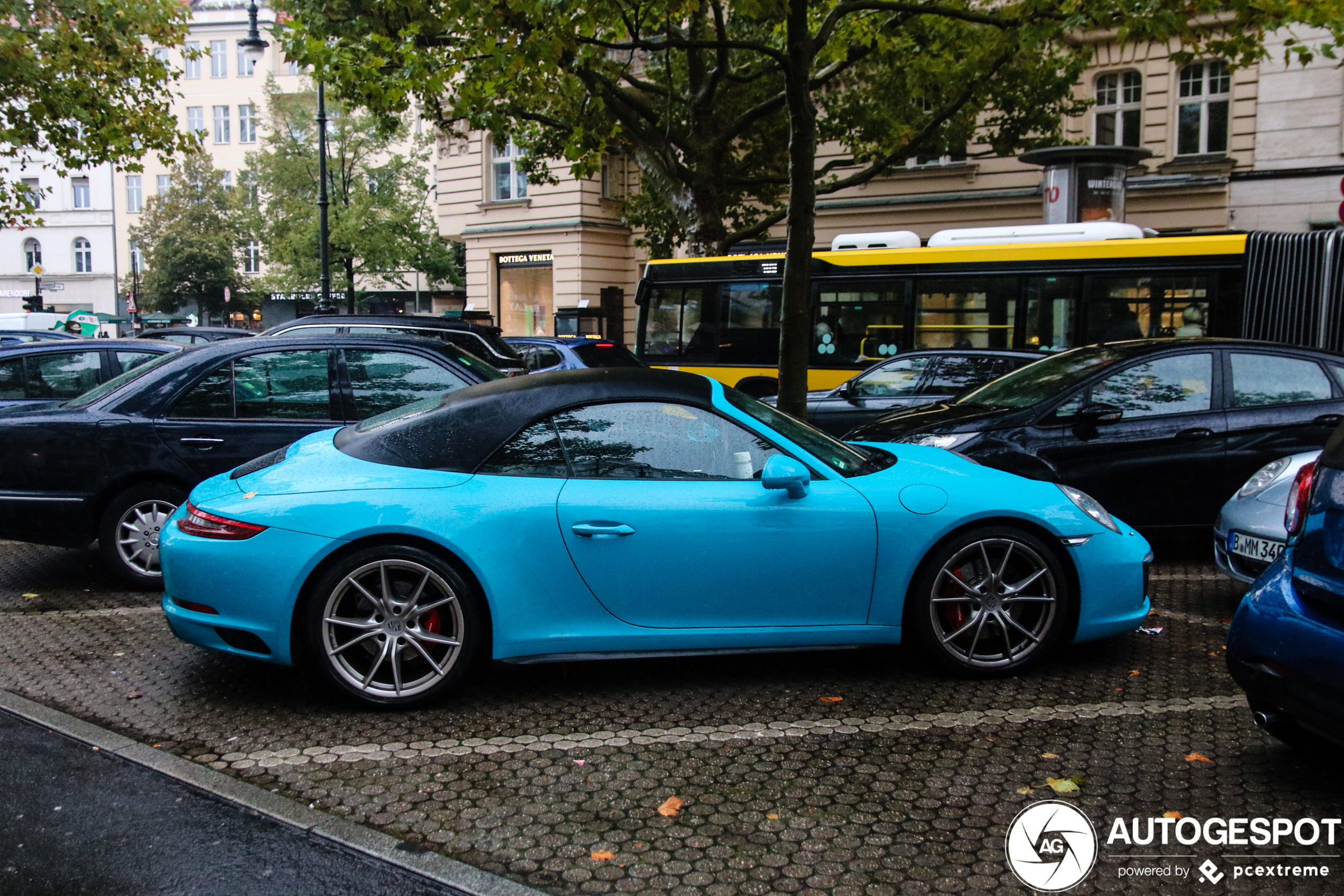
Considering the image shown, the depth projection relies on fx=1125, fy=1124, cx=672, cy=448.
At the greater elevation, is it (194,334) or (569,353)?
(194,334)

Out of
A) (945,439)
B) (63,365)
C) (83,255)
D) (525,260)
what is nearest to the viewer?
(945,439)

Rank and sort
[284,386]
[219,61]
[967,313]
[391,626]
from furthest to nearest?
[219,61], [967,313], [284,386], [391,626]

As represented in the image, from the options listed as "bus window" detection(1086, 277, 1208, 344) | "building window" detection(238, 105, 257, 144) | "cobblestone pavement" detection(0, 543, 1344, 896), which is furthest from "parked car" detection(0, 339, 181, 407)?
"building window" detection(238, 105, 257, 144)

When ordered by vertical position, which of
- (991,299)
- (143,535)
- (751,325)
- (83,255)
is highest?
(83,255)

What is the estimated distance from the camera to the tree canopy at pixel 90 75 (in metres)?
18.9

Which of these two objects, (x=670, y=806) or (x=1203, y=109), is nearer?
(x=670, y=806)

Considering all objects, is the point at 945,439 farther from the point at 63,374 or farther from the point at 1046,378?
the point at 63,374

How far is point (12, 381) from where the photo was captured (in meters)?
8.97

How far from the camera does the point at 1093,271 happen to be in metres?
13.9

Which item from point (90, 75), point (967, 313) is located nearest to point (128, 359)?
point (967, 313)

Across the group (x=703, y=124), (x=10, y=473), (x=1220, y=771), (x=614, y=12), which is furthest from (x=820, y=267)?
(x=1220, y=771)

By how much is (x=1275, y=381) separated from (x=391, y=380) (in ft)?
19.3

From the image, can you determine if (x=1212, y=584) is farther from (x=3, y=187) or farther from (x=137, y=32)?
(x=3, y=187)

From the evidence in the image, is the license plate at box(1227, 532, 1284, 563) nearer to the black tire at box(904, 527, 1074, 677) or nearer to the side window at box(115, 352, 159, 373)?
the black tire at box(904, 527, 1074, 677)
